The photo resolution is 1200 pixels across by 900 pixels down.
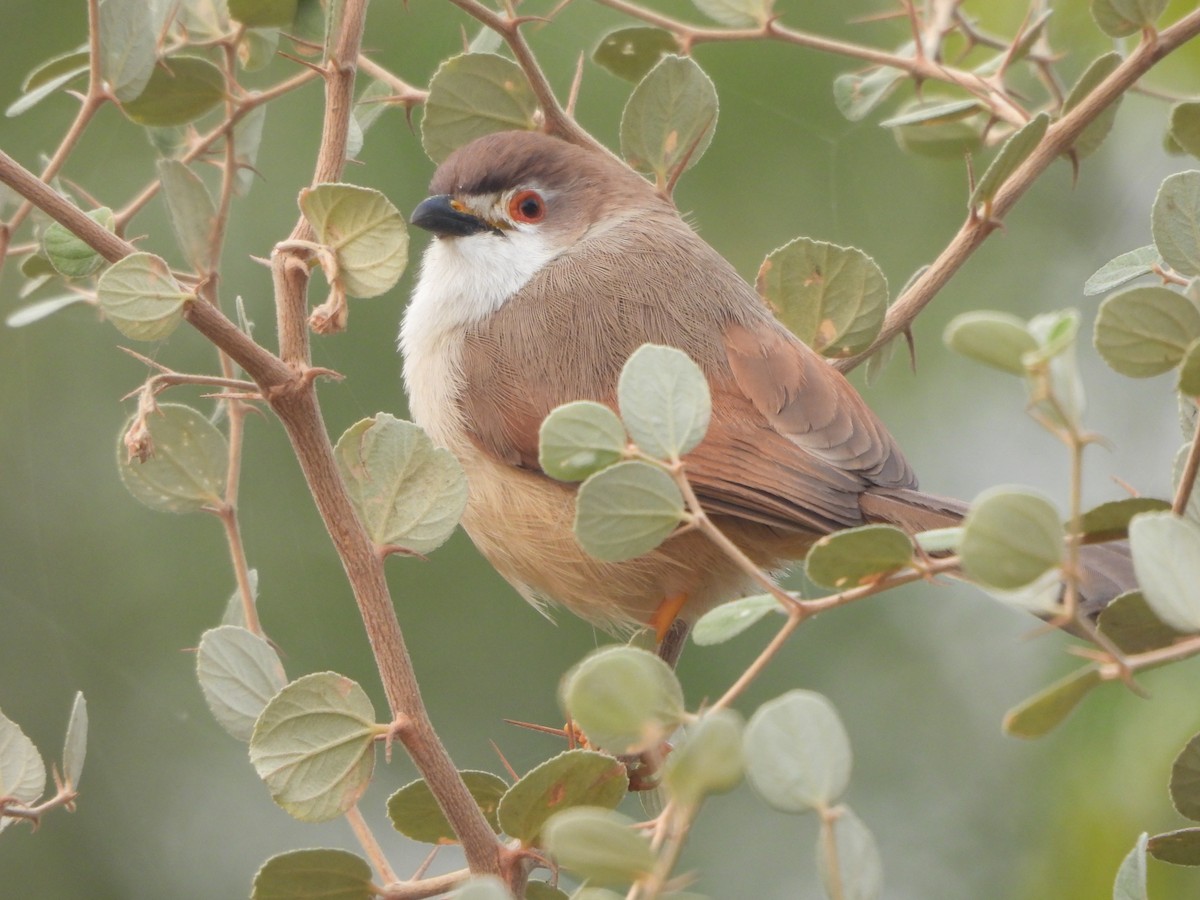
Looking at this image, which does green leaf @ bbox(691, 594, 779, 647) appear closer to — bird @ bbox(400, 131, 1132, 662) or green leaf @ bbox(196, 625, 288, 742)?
green leaf @ bbox(196, 625, 288, 742)

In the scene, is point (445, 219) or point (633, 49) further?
point (445, 219)

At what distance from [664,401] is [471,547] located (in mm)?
4181

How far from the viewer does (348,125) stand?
2.36m

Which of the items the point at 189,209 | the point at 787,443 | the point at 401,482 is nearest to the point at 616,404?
the point at 787,443

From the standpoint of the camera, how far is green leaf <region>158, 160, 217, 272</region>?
6.63ft

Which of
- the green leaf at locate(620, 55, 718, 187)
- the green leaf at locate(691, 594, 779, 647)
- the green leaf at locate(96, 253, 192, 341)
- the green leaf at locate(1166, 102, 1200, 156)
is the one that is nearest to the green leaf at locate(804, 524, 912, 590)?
the green leaf at locate(691, 594, 779, 647)

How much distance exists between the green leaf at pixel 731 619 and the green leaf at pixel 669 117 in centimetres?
151

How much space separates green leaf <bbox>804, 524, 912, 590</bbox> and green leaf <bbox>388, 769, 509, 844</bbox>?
2.48 feet

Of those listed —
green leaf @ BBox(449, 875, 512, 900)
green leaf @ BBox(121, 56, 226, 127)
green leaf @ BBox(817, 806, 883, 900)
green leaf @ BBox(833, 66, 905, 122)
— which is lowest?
green leaf @ BBox(817, 806, 883, 900)

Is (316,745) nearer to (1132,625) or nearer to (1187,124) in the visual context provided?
(1132,625)

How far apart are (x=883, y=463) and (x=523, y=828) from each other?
4.93 feet

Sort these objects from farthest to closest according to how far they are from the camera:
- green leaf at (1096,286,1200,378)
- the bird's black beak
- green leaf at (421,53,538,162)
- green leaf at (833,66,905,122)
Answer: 1. the bird's black beak
2. green leaf at (833,66,905,122)
3. green leaf at (421,53,538,162)
4. green leaf at (1096,286,1200,378)

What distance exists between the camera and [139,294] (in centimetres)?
190

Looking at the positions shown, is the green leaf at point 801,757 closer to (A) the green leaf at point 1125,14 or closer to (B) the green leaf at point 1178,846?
(B) the green leaf at point 1178,846
